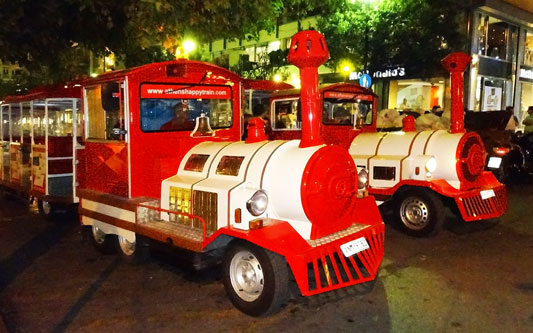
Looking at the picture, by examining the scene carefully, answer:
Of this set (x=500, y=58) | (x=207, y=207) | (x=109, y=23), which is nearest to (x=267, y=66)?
(x=500, y=58)

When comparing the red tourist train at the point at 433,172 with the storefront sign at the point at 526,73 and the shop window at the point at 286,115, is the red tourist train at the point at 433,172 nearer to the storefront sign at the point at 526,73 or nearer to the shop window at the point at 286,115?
the shop window at the point at 286,115

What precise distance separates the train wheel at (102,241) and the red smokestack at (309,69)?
3.05 m

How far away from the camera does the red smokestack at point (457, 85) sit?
729cm

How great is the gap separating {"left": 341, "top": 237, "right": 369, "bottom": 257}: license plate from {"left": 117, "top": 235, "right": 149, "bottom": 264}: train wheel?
2318 mm

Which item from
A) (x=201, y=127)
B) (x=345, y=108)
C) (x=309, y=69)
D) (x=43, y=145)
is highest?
(x=309, y=69)

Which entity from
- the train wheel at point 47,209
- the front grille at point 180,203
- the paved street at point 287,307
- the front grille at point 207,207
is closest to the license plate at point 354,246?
the paved street at point 287,307

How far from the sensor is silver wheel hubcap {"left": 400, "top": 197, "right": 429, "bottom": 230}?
23.1 feet

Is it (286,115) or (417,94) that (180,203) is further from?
(417,94)

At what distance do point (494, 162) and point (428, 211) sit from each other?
393 centimetres

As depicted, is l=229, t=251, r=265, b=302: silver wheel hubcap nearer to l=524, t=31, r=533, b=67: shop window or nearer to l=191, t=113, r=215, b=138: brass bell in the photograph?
l=191, t=113, r=215, b=138: brass bell

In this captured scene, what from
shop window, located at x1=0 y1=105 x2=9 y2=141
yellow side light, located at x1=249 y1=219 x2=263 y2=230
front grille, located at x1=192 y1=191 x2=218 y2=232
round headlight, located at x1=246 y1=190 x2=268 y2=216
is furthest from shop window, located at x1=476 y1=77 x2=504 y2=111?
yellow side light, located at x1=249 y1=219 x2=263 y2=230

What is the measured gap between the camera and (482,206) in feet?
23.0

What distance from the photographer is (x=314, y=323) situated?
13.6ft

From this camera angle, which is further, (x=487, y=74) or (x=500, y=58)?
(x=500, y=58)
